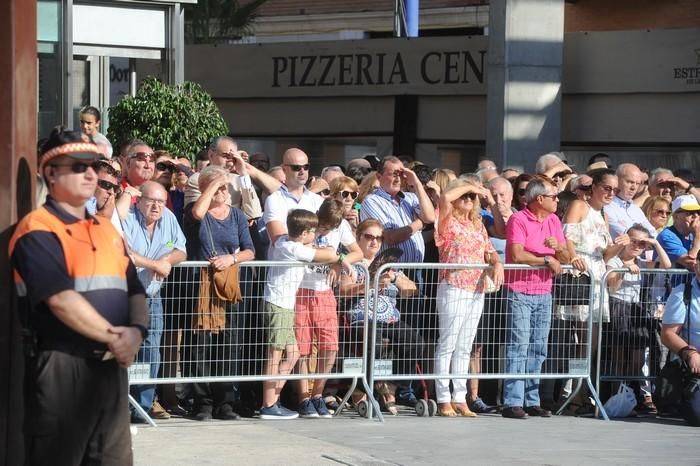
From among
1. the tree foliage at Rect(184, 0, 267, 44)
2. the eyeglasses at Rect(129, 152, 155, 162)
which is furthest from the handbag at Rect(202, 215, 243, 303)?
the tree foliage at Rect(184, 0, 267, 44)

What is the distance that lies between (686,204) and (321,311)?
3.51 m

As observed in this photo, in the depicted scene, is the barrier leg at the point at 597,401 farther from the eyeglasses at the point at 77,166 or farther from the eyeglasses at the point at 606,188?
the eyeglasses at the point at 77,166

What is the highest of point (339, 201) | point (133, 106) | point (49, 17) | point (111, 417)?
point (49, 17)

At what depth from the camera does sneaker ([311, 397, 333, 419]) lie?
33.3ft

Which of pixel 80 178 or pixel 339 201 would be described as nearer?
pixel 80 178

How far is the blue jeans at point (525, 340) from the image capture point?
412 inches

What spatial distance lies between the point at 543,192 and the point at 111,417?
18.6 feet

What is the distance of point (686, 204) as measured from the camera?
1141 centimetres

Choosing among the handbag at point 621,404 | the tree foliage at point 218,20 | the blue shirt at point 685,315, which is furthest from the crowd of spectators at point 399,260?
the tree foliage at point 218,20

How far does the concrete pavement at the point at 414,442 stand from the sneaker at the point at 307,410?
0.14 metres

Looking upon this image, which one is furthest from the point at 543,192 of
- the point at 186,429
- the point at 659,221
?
the point at 186,429

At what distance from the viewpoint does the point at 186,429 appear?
9297 millimetres

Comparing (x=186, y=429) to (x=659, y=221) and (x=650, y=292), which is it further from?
(x=659, y=221)

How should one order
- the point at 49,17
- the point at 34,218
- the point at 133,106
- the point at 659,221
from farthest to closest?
1. the point at 49,17
2. the point at 133,106
3. the point at 659,221
4. the point at 34,218
